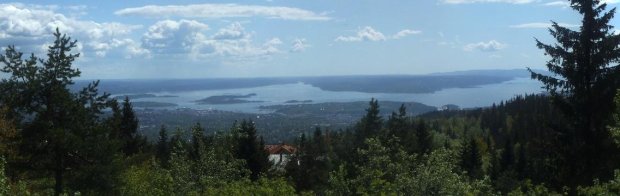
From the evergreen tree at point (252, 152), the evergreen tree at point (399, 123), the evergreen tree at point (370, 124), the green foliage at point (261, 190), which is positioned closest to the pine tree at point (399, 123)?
the evergreen tree at point (399, 123)

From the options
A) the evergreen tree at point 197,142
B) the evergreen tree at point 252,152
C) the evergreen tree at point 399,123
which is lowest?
the evergreen tree at point 252,152

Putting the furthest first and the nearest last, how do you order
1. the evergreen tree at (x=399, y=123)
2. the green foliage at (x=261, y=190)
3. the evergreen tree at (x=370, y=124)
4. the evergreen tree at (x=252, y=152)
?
the evergreen tree at (x=399, y=123) → the evergreen tree at (x=370, y=124) → the evergreen tree at (x=252, y=152) → the green foliage at (x=261, y=190)

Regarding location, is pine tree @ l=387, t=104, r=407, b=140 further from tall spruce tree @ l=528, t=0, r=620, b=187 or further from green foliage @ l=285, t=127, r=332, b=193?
tall spruce tree @ l=528, t=0, r=620, b=187

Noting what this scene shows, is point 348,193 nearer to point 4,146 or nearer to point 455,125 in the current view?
point 4,146

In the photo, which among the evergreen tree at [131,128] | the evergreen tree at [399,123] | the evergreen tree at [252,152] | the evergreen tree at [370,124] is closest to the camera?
the evergreen tree at [252,152]

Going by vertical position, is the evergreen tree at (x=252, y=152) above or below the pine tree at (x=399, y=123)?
below

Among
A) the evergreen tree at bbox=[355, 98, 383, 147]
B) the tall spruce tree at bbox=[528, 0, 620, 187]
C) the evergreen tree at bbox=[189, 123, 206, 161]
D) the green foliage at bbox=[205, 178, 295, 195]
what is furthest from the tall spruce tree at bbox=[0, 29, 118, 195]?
the evergreen tree at bbox=[355, 98, 383, 147]

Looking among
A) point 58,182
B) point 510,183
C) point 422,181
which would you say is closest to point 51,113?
point 58,182

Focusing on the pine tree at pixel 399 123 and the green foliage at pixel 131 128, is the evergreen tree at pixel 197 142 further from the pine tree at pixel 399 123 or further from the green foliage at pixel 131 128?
the green foliage at pixel 131 128

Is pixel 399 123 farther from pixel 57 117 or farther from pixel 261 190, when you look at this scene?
pixel 261 190
